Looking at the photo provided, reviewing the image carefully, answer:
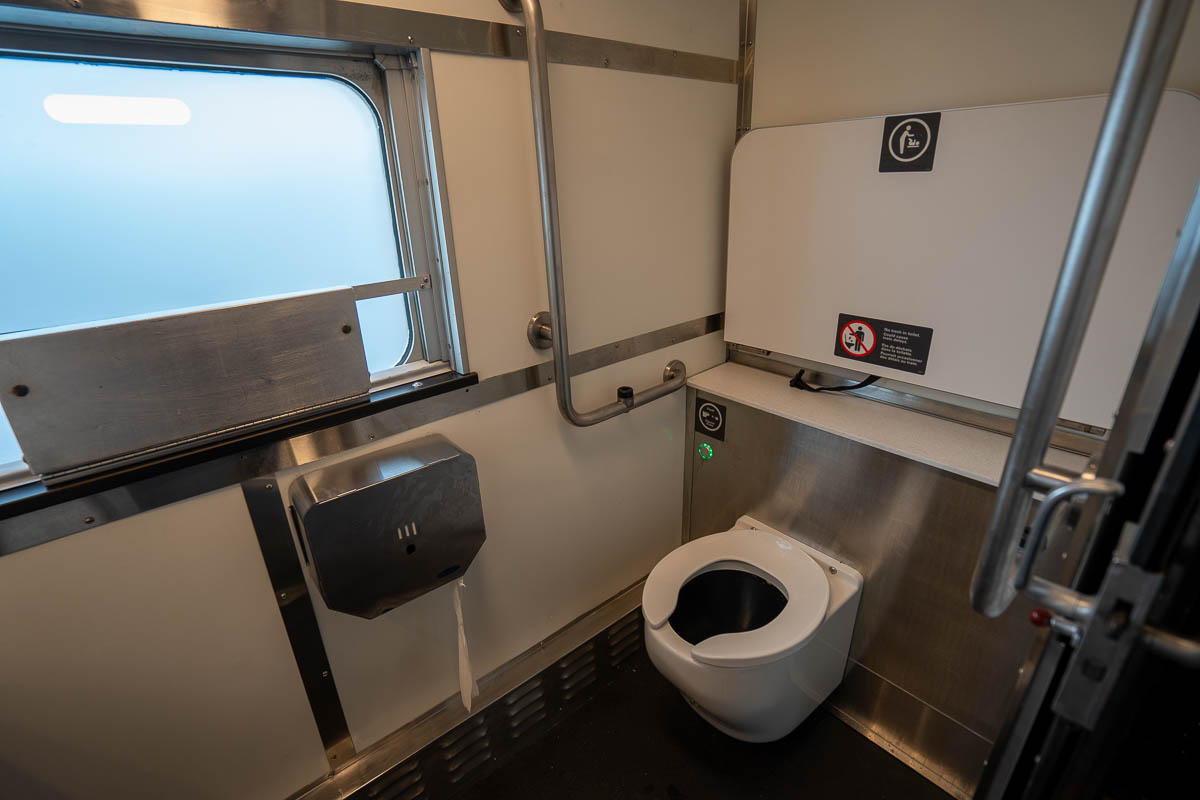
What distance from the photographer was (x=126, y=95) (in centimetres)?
85

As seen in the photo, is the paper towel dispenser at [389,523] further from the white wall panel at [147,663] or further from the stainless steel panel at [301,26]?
the stainless steel panel at [301,26]

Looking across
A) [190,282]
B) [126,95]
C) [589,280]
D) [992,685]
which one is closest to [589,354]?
[589,280]

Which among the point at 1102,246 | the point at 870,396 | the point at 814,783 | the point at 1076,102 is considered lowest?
the point at 814,783

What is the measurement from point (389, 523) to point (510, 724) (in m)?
0.82

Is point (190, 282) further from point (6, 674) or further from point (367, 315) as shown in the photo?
point (6, 674)

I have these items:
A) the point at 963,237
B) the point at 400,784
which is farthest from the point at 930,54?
the point at 400,784

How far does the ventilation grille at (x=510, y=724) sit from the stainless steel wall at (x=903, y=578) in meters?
0.65

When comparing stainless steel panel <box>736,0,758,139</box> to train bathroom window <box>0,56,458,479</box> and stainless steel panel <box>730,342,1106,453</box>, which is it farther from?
train bathroom window <box>0,56,458,479</box>

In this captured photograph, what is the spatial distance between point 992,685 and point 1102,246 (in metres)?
1.13

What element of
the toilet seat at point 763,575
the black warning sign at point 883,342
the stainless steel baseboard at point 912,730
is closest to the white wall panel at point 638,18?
the black warning sign at point 883,342

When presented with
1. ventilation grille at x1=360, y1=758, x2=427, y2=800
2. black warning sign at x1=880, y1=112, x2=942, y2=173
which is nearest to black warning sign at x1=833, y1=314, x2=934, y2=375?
black warning sign at x1=880, y1=112, x2=942, y2=173

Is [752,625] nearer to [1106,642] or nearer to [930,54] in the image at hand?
[1106,642]

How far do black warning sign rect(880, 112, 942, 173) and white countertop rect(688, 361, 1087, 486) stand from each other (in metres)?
0.59

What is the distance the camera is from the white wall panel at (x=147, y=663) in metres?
0.87
